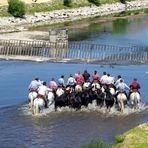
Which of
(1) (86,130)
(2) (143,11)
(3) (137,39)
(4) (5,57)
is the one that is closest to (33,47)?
(4) (5,57)

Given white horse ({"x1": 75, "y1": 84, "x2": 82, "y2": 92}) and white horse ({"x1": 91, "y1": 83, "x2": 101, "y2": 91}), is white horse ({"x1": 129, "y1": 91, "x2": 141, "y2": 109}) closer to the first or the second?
white horse ({"x1": 91, "y1": 83, "x2": 101, "y2": 91})

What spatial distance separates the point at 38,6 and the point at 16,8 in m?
8.75

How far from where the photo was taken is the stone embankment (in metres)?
95.1

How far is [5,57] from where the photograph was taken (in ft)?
211

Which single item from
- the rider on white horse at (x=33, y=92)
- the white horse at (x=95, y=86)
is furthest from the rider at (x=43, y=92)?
the white horse at (x=95, y=86)

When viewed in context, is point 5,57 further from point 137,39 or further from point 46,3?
point 46,3

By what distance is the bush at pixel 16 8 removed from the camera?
98.4 metres

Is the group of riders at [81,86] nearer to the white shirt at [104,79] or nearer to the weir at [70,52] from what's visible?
the white shirt at [104,79]

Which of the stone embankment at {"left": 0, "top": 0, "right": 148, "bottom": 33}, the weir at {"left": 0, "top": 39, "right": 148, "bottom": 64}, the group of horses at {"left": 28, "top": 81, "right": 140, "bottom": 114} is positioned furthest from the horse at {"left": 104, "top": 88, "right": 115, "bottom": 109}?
the stone embankment at {"left": 0, "top": 0, "right": 148, "bottom": 33}

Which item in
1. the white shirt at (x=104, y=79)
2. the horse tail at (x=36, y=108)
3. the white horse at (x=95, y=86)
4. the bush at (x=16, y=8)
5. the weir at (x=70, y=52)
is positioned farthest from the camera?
the bush at (x=16, y=8)

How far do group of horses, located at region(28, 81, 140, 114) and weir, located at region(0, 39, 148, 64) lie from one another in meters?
23.3

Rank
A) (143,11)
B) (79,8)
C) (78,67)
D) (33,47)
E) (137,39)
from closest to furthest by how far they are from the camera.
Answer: (78,67), (33,47), (137,39), (79,8), (143,11)

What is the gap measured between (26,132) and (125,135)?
624 centimetres

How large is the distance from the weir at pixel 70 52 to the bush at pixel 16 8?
25.4 meters
